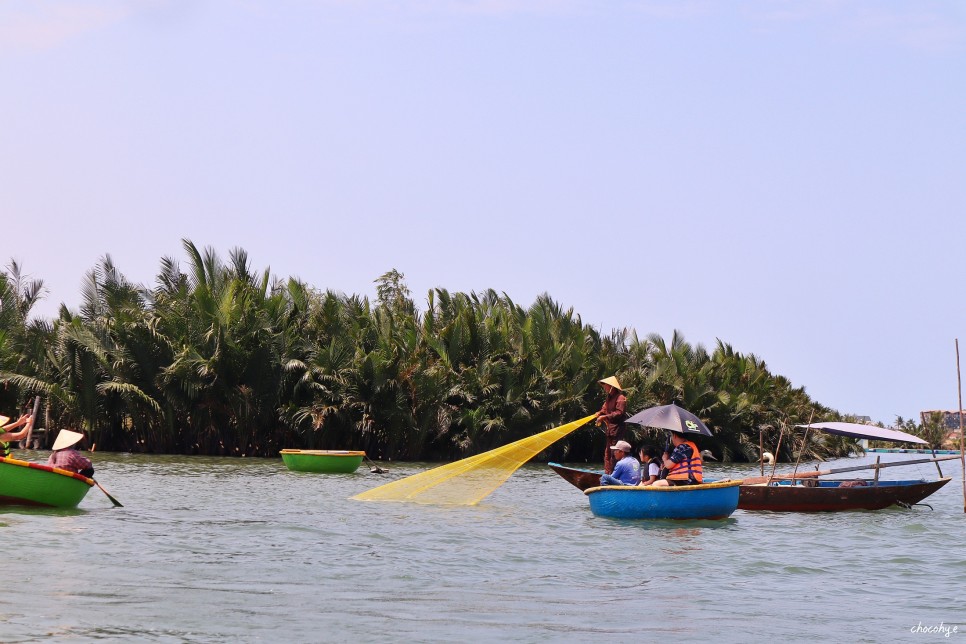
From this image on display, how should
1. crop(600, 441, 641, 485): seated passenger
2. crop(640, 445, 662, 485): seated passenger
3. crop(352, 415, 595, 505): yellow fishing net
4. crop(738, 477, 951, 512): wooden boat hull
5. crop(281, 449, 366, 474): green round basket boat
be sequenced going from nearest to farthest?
crop(640, 445, 662, 485): seated passenger
crop(600, 441, 641, 485): seated passenger
crop(352, 415, 595, 505): yellow fishing net
crop(738, 477, 951, 512): wooden boat hull
crop(281, 449, 366, 474): green round basket boat

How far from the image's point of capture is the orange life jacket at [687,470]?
19422 mm

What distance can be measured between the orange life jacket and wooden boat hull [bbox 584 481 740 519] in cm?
40

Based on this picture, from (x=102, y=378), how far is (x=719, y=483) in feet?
89.6

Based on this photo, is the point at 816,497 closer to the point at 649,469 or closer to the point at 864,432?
the point at 864,432

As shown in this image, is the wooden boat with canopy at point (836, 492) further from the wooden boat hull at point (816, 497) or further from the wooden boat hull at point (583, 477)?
the wooden boat hull at point (583, 477)

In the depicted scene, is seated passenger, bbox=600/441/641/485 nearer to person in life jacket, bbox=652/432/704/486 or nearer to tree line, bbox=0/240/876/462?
person in life jacket, bbox=652/432/704/486

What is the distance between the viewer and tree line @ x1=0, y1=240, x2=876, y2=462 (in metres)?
39.0

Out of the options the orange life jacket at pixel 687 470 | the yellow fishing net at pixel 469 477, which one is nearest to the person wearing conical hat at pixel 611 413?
the yellow fishing net at pixel 469 477

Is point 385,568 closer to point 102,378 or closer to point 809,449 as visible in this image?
point 102,378

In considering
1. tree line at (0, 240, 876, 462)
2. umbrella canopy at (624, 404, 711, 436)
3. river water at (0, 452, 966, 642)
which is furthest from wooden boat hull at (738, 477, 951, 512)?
tree line at (0, 240, 876, 462)

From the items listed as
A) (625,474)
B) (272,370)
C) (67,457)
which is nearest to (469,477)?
(625,474)

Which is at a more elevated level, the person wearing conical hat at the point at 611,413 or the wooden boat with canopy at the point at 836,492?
the person wearing conical hat at the point at 611,413

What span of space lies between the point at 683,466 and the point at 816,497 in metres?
5.01

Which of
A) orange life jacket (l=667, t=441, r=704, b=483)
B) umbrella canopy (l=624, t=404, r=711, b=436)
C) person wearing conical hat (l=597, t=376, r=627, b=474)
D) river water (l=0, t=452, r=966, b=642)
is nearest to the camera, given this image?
river water (l=0, t=452, r=966, b=642)
